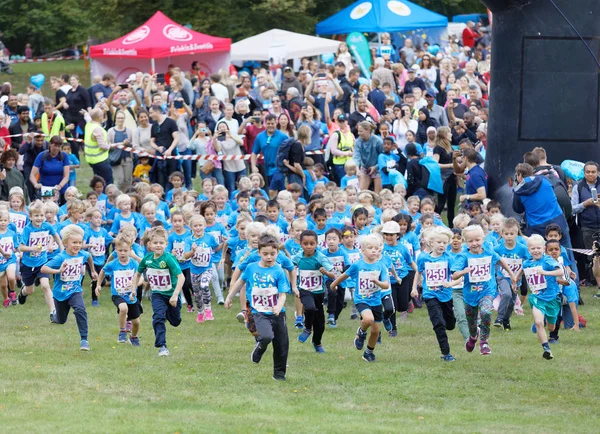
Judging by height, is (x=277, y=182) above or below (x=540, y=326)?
above

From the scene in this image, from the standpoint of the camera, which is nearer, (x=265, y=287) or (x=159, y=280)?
(x=265, y=287)

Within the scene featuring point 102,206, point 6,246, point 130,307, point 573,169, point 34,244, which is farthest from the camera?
point 102,206

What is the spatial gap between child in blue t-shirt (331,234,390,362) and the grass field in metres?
0.55

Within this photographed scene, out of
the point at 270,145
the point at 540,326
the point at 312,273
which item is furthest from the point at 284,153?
the point at 540,326

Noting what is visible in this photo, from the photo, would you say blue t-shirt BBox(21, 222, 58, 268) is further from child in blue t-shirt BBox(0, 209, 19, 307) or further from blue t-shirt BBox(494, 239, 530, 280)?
blue t-shirt BBox(494, 239, 530, 280)

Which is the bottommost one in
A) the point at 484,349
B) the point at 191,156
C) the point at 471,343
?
the point at 484,349

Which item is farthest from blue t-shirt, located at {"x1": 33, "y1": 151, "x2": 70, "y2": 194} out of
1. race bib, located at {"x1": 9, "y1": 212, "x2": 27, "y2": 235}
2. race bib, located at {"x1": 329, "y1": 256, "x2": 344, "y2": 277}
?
race bib, located at {"x1": 329, "y1": 256, "x2": 344, "y2": 277}

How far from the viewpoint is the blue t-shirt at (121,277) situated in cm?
1443

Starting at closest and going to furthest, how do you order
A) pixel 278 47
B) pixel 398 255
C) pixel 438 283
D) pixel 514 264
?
pixel 438 283 → pixel 514 264 → pixel 398 255 → pixel 278 47

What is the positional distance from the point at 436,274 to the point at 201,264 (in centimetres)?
397

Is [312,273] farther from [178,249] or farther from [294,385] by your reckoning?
[178,249]

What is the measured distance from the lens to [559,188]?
17.0 m

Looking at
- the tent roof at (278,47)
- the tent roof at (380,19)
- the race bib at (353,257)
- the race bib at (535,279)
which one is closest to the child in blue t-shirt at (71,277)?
the race bib at (353,257)

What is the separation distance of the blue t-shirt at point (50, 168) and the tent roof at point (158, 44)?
1057 cm
